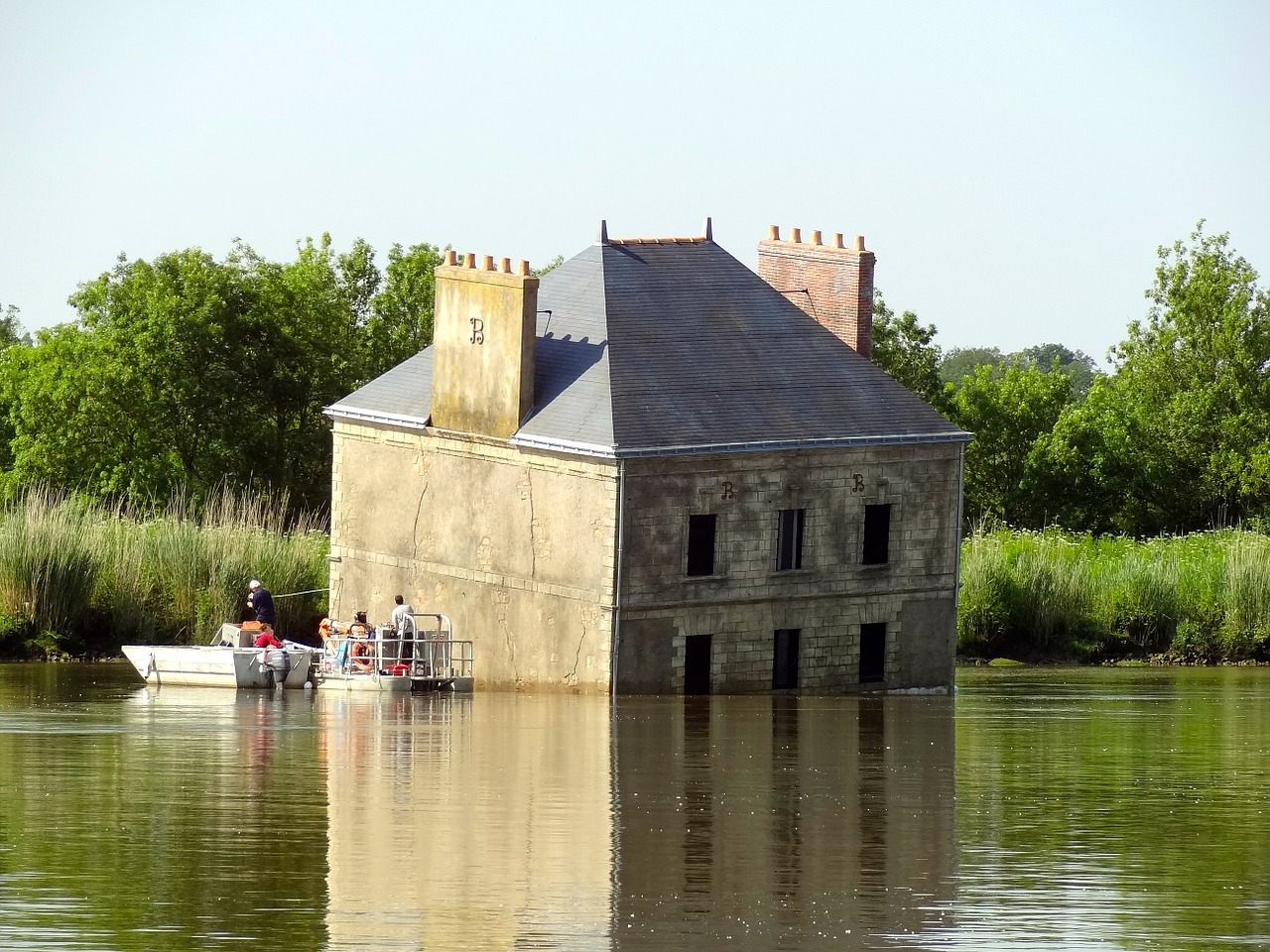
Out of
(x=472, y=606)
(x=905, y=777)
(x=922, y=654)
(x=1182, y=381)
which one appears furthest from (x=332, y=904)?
(x=1182, y=381)

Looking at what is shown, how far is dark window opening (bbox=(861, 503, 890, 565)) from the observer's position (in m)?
42.5

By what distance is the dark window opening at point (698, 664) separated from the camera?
132 feet

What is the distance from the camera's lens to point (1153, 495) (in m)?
65.0

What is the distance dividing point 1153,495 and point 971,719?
29417 mm

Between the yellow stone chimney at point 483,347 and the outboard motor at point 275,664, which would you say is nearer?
the outboard motor at point 275,664

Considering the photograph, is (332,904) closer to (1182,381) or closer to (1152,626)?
(1152,626)

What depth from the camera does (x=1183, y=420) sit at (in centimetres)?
6756

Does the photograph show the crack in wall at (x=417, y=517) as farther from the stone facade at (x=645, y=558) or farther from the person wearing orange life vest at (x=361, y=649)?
the person wearing orange life vest at (x=361, y=649)

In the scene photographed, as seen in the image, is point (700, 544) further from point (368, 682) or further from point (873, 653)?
point (368, 682)

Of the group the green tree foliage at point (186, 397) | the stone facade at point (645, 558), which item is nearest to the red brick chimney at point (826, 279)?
the stone facade at point (645, 558)

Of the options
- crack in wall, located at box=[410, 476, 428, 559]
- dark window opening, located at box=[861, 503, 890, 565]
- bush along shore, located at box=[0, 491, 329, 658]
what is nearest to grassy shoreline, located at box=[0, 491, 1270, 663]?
bush along shore, located at box=[0, 491, 329, 658]

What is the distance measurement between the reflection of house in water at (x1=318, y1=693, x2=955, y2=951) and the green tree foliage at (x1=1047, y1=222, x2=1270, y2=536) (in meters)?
28.9

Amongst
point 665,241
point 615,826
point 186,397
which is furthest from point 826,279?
point 615,826

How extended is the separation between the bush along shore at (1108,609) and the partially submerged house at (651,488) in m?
6.54
